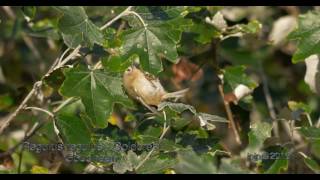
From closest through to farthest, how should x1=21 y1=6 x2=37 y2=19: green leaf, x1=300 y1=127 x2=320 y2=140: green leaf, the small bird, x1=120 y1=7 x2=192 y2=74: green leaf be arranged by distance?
1. x1=300 y1=127 x2=320 y2=140: green leaf
2. x1=120 y1=7 x2=192 y2=74: green leaf
3. the small bird
4. x1=21 y1=6 x2=37 y2=19: green leaf

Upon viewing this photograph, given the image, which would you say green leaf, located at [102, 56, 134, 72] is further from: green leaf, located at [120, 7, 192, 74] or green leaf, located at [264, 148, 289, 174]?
green leaf, located at [264, 148, 289, 174]

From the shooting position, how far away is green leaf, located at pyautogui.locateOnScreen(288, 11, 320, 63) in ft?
5.45

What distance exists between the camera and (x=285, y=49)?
2.99 m

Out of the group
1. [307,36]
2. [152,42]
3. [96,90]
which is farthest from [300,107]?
[96,90]

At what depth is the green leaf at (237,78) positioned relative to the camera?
1921 mm

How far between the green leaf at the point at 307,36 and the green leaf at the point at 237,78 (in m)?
0.24

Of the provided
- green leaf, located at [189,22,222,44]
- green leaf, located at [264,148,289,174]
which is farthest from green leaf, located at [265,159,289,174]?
green leaf, located at [189,22,222,44]

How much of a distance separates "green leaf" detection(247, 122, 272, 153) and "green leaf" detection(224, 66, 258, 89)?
0.32 meters

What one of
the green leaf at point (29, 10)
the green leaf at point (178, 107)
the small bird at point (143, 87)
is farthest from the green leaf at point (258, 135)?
the green leaf at point (29, 10)

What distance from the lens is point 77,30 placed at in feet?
5.30
